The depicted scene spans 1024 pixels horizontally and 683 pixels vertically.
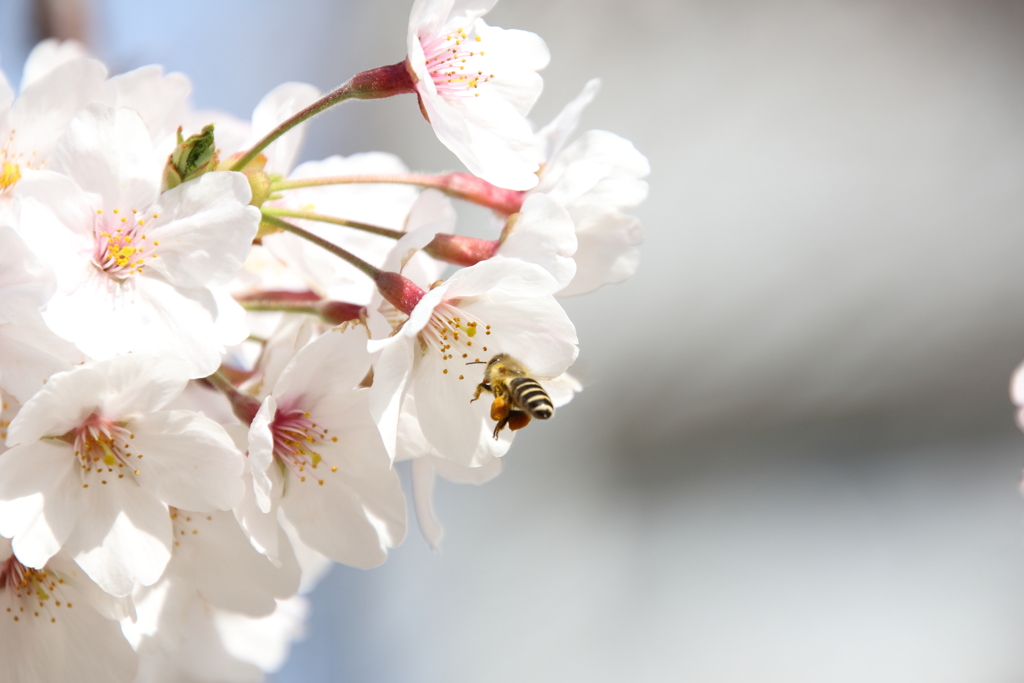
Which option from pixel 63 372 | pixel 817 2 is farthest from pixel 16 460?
pixel 817 2

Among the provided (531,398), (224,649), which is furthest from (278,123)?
(224,649)

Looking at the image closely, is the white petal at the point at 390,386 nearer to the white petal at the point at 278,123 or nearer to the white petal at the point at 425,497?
the white petal at the point at 425,497

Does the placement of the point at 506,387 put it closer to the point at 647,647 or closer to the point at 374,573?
the point at 647,647

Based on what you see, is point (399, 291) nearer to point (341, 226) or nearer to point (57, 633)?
point (341, 226)

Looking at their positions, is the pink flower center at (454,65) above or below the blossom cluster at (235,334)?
above

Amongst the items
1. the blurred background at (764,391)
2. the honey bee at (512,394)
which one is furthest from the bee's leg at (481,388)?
the blurred background at (764,391)

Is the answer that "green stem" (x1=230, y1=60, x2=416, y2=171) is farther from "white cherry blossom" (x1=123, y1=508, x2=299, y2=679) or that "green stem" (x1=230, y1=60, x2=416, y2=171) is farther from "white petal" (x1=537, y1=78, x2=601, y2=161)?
"white cherry blossom" (x1=123, y1=508, x2=299, y2=679)

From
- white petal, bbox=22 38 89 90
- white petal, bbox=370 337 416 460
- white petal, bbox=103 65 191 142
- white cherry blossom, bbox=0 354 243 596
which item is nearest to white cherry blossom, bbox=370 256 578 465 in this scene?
white petal, bbox=370 337 416 460
